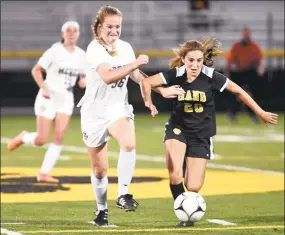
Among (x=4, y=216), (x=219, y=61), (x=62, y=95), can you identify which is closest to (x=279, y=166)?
(x=62, y=95)

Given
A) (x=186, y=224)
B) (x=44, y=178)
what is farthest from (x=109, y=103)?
(x=44, y=178)

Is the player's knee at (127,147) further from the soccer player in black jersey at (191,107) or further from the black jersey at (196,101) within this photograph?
the black jersey at (196,101)

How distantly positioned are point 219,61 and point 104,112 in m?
25.5

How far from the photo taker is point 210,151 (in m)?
10.5

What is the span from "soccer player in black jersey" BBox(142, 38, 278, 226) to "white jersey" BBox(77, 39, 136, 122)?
0.27 metres

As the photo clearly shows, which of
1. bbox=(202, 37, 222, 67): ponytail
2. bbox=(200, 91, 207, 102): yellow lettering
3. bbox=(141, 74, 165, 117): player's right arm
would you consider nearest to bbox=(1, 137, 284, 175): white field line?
bbox=(202, 37, 222, 67): ponytail

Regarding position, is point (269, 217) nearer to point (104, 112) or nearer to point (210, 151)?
point (210, 151)

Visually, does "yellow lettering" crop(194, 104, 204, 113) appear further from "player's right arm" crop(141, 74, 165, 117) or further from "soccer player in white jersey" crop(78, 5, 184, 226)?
"soccer player in white jersey" crop(78, 5, 184, 226)

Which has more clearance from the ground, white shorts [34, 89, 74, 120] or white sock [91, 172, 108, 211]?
white sock [91, 172, 108, 211]

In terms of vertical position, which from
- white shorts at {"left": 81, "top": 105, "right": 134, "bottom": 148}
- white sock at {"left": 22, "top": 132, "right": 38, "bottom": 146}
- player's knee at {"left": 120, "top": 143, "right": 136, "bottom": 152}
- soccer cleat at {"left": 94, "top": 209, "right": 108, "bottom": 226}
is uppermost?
white shorts at {"left": 81, "top": 105, "right": 134, "bottom": 148}

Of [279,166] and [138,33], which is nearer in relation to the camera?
[279,166]

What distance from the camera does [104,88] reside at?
9.95 m

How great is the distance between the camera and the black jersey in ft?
33.4

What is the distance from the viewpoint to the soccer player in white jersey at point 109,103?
9.69 m
